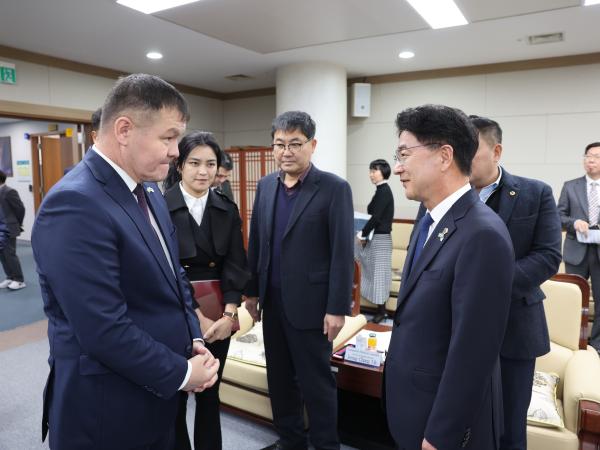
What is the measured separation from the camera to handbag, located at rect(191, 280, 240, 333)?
5.98 feet

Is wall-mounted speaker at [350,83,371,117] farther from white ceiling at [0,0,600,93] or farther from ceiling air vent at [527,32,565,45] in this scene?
ceiling air vent at [527,32,565,45]

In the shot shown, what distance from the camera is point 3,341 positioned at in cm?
404

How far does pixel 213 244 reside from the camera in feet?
6.14

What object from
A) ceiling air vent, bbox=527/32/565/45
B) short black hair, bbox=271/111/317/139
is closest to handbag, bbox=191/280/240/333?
short black hair, bbox=271/111/317/139

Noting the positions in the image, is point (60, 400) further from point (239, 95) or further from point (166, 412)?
point (239, 95)

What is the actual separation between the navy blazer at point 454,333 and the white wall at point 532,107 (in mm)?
4770

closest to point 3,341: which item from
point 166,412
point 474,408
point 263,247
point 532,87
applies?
point 263,247

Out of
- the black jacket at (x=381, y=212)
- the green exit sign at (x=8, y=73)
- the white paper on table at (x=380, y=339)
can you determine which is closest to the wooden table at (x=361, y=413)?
the white paper on table at (x=380, y=339)

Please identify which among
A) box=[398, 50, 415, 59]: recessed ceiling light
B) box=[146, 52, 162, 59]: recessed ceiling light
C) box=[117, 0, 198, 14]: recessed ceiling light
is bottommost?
box=[117, 0, 198, 14]: recessed ceiling light

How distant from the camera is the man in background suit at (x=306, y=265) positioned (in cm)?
200

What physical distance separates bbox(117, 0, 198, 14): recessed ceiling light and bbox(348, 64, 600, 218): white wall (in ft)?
11.1

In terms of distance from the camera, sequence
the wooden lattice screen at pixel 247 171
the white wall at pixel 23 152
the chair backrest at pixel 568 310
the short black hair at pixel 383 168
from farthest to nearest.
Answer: the white wall at pixel 23 152
the wooden lattice screen at pixel 247 171
the short black hair at pixel 383 168
the chair backrest at pixel 568 310

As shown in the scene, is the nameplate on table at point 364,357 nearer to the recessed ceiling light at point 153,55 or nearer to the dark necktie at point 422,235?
the dark necktie at point 422,235

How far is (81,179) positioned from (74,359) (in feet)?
1.45
